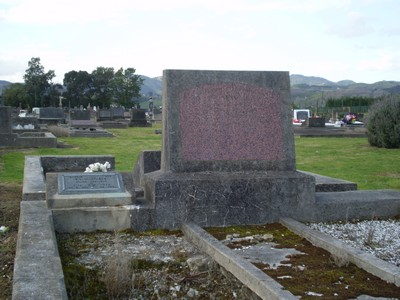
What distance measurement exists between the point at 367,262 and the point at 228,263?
1105 millimetres

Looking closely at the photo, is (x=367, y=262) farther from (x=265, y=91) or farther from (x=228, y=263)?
(x=265, y=91)

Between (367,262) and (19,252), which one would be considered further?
(367,262)

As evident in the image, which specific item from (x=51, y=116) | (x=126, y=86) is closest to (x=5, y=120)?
(x=51, y=116)

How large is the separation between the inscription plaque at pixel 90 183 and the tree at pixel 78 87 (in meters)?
77.8

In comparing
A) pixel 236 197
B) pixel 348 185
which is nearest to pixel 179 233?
pixel 236 197

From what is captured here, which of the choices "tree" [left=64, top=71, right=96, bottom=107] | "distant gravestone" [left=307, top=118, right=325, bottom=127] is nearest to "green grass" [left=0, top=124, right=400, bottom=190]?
"distant gravestone" [left=307, top=118, right=325, bottom=127]

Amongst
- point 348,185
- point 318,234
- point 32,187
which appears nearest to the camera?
point 318,234

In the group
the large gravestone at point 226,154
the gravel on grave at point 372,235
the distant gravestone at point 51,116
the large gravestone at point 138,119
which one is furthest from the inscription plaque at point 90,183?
the large gravestone at point 138,119

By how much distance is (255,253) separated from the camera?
4711 mm

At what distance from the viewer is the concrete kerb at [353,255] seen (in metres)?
3.98

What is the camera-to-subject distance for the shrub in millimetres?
19219

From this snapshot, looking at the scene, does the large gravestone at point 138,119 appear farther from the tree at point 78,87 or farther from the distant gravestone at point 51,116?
the tree at point 78,87

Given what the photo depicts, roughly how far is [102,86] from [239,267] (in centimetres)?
8316

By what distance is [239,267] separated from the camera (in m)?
3.99
